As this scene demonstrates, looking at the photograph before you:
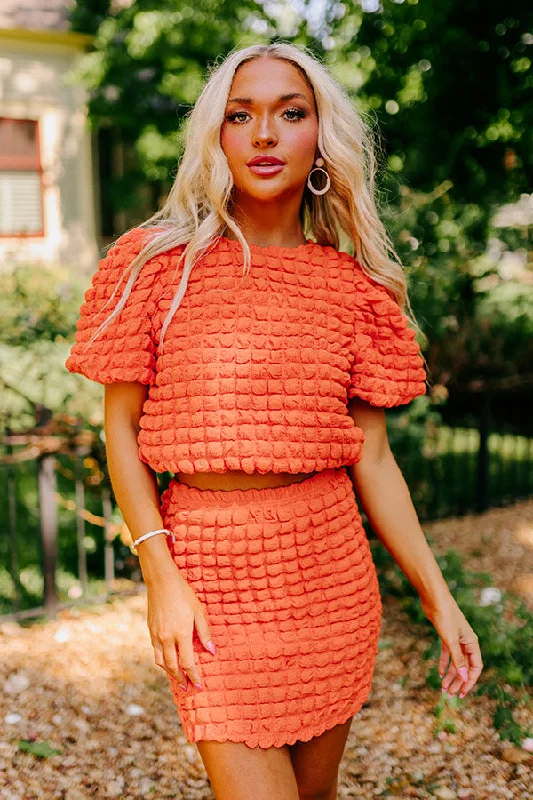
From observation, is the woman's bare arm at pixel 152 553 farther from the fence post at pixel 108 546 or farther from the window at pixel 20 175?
the window at pixel 20 175

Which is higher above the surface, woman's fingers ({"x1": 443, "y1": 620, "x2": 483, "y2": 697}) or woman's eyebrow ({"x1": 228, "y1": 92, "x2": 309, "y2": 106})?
woman's eyebrow ({"x1": 228, "y1": 92, "x2": 309, "y2": 106})

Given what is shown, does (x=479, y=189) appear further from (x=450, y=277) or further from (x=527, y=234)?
(x=527, y=234)

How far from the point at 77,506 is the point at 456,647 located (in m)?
2.85

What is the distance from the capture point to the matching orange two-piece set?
1597 mm

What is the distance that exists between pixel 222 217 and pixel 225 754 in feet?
3.61

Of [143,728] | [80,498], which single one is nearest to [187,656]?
[143,728]

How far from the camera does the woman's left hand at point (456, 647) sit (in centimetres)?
183

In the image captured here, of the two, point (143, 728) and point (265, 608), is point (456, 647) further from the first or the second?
point (143, 728)

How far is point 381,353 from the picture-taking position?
6.16 ft

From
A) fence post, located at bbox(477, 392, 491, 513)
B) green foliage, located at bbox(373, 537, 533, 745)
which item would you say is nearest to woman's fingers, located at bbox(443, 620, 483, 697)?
green foliage, located at bbox(373, 537, 533, 745)

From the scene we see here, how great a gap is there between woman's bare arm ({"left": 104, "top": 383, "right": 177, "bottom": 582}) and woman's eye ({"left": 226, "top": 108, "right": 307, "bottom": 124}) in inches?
24.0

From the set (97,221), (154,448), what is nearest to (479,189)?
(154,448)

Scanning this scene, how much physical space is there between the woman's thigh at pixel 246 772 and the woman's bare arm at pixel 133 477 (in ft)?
1.24

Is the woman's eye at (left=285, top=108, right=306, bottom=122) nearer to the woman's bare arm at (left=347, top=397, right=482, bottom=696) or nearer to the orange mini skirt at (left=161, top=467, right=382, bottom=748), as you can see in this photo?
the woman's bare arm at (left=347, top=397, right=482, bottom=696)
